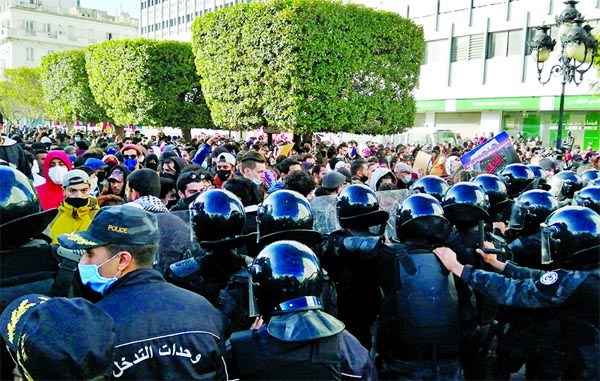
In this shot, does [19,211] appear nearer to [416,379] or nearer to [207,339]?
[207,339]

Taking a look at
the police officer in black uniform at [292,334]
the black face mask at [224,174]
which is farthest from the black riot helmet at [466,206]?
the black face mask at [224,174]

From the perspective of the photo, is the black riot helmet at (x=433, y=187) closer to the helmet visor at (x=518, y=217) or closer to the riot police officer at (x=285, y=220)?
the helmet visor at (x=518, y=217)

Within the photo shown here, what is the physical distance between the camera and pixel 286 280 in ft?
7.18

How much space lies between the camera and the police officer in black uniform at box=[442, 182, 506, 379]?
10.7ft

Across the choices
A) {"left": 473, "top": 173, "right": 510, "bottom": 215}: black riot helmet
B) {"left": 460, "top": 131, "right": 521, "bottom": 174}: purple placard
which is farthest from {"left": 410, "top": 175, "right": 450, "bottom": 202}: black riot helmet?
{"left": 460, "top": 131, "right": 521, "bottom": 174}: purple placard

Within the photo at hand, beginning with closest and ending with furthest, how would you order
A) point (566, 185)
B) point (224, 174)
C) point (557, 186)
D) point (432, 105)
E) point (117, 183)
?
point (117, 183)
point (566, 185)
point (557, 186)
point (224, 174)
point (432, 105)

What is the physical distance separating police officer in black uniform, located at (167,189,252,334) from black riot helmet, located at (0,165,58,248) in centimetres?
80

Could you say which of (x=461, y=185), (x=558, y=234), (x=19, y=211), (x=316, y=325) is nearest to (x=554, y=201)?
(x=461, y=185)

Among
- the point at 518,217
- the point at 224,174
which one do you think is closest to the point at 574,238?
the point at 518,217

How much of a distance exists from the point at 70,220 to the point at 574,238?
3.74m

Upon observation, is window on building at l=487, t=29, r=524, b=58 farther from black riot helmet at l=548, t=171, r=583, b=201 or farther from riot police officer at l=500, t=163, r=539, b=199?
riot police officer at l=500, t=163, r=539, b=199

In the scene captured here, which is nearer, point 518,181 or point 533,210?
point 533,210

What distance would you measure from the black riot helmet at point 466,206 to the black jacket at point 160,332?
6.84ft

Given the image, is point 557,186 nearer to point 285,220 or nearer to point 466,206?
point 466,206
